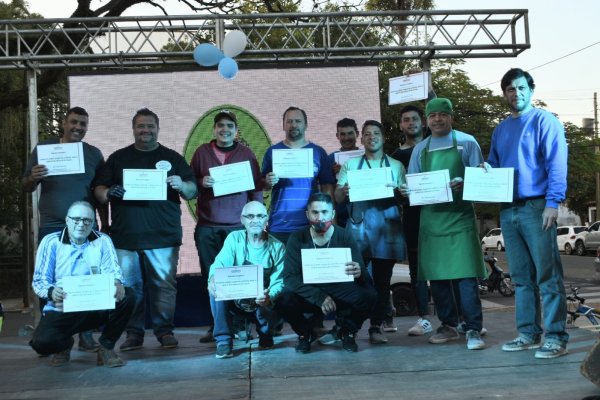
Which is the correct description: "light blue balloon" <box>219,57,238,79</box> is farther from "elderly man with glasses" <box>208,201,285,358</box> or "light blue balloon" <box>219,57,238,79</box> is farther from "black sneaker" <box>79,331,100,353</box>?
"black sneaker" <box>79,331,100,353</box>

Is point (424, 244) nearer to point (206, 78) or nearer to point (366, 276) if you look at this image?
point (366, 276)

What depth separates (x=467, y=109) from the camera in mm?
21328

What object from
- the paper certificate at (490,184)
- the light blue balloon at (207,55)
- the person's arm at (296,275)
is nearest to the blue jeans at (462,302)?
the paper certificate at (490,184)

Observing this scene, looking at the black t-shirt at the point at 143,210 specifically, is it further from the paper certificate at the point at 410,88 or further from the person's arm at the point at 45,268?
the paper certificate at the point at 410,88

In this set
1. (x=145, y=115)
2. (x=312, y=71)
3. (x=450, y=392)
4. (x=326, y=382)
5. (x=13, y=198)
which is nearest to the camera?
(x=450, y=392)

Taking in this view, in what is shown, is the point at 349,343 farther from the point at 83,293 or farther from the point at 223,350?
the point at 83,293

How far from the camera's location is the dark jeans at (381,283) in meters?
5.42

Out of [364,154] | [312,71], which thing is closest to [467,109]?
[312,71]

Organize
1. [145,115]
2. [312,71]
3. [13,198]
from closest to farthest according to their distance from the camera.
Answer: [145,115] < [312,71] < [13,198]

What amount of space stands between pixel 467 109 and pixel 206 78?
14201mm

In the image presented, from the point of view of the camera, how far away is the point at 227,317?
502 cm

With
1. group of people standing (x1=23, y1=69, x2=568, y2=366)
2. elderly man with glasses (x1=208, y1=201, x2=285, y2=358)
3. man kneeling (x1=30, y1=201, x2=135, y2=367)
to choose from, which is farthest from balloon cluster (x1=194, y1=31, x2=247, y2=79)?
man kneeling (x1=30, y1=201, x2=135, y2=367)

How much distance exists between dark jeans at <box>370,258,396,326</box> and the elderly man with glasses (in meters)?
0.79

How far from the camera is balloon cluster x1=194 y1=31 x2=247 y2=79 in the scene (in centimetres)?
778
